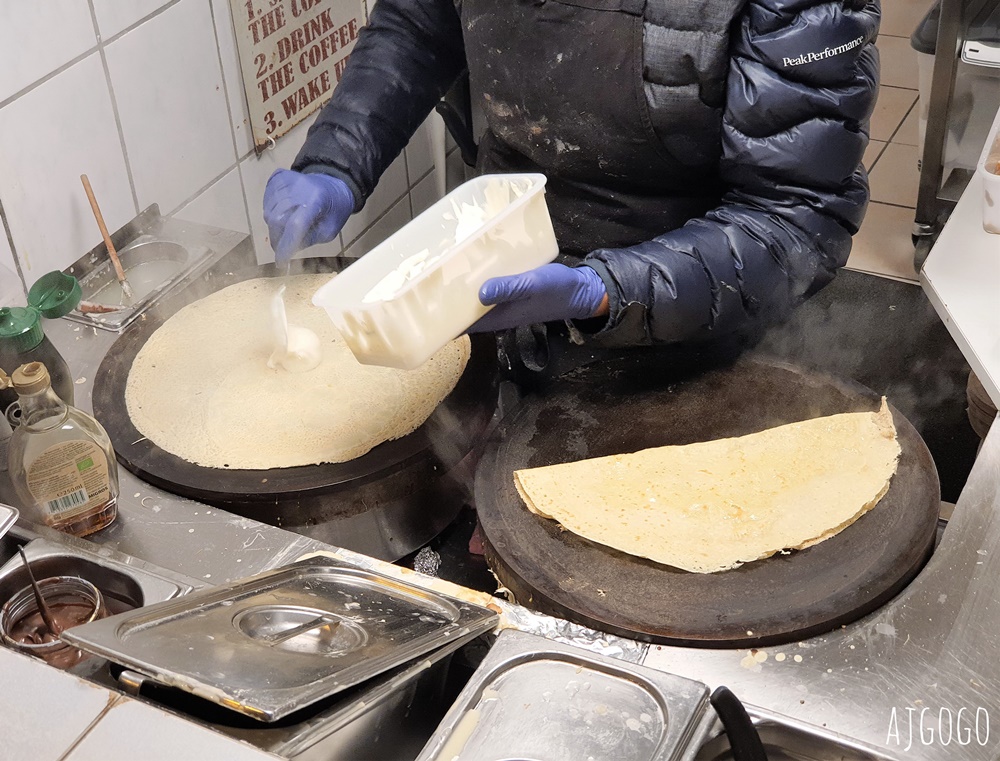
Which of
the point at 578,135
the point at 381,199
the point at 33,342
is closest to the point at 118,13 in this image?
the point at 33,342

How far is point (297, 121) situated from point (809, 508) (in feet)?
5.26

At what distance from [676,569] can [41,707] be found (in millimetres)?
681

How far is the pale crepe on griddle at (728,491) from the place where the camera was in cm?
116

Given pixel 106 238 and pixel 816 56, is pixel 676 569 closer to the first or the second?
pixel 816 56

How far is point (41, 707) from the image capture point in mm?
781

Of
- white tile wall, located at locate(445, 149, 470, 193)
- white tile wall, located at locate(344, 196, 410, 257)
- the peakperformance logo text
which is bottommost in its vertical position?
white tile wall, located at locate(344, 196, 410, 257)

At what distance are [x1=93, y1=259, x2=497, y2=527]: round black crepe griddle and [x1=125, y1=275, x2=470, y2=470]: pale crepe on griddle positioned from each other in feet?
0.05

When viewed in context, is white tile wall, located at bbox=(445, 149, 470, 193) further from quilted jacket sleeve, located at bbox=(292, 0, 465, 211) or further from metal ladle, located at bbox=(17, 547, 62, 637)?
metal ladle, located at bbox=(17, 547, 62, 637)

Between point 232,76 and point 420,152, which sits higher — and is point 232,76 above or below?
above

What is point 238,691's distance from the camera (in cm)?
72

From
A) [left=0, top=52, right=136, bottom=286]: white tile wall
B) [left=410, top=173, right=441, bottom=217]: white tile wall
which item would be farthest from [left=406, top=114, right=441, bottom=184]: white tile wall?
[left=0, top=52, right=136, bottom=286]: white tile wall

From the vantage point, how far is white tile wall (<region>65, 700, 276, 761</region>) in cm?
74

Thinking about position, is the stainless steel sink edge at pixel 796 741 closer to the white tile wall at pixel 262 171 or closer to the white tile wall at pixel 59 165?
the white tile wall at pixel 59 165

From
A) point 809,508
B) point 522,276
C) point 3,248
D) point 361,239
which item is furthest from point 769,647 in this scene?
point 361,239
